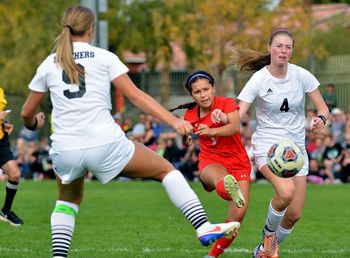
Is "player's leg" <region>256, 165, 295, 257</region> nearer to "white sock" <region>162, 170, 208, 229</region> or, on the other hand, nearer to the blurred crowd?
"white sock" <region>162, 170, 208, 229</region>

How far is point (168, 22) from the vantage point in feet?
117

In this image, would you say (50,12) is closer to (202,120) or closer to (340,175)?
(340,175)

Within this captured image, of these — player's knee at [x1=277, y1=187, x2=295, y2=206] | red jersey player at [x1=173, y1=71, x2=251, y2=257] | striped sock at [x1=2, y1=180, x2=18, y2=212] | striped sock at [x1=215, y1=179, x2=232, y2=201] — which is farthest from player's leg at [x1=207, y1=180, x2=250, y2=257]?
striped sock at [x1=2, y1=180, x2=18, y2=212]

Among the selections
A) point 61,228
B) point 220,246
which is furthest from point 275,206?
point 61,228

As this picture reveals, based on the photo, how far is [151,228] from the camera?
1264cm

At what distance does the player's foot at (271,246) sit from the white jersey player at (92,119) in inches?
78.7

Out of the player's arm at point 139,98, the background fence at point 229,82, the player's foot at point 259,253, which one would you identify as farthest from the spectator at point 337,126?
the player's arm at point 139,98

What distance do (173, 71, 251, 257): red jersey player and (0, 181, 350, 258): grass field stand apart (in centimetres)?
88

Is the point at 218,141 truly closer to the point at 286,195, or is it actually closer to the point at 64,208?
the point at 286,195

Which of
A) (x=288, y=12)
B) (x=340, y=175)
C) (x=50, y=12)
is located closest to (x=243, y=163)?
(x=340, y=175)

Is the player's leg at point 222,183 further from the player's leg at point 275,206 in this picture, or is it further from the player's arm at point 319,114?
the player's arm at point 319,114

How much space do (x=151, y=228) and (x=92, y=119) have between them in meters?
5.60

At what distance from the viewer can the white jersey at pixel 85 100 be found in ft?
23.7

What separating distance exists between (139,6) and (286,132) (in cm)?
3063
